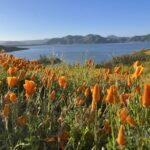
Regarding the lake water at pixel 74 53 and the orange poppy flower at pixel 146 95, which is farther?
the lake water at pixel 74 53

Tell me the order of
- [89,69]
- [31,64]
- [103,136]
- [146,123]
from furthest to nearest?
[31,64]
[89,69]
[103,136]
[146,123]

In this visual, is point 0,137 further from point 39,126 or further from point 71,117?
point 71,117

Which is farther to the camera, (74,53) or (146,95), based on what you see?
(74,53)

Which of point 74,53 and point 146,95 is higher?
point 146,95

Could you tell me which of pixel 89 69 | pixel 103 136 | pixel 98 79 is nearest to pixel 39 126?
pixel 103 136

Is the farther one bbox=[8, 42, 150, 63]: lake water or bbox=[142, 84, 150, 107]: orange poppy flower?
bbox=[8, 42, 150, 63]: lake water

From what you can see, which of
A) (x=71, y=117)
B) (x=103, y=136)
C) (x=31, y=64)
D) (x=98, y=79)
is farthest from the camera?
(x=31, y=64)

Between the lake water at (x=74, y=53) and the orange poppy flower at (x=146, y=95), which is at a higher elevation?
the orange poppy flower at (x=146, y=95)

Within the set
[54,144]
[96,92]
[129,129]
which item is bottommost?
[54,144]

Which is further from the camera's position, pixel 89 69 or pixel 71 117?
pixel 89 69

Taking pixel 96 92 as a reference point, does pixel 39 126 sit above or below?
below

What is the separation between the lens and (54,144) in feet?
10.4

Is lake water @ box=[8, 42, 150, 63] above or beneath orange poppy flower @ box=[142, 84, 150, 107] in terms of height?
beneath

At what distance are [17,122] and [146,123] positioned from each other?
1052 mm
